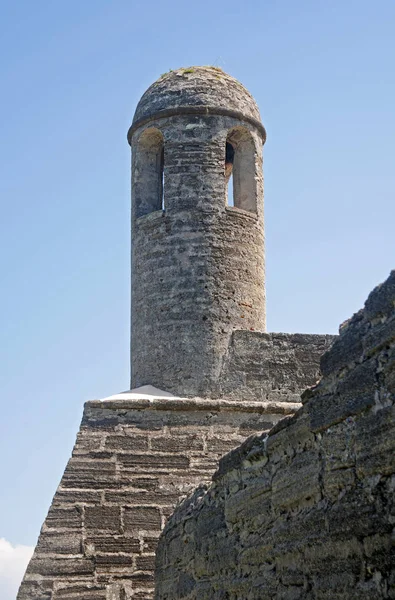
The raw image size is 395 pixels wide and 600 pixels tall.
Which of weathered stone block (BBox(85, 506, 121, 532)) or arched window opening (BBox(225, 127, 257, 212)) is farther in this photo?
arched window opening (BBox(225, 127, 257, 212))

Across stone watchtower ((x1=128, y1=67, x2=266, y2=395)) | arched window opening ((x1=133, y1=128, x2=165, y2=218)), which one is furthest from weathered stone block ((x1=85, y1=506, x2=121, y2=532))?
arched window opening ((x1=133, y1=128, x2=165, y2=218))

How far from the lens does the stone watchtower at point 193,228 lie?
9.83m

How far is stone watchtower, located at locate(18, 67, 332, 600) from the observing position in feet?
26.6

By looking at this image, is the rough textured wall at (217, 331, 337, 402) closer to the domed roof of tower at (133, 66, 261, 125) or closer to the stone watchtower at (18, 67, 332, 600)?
the stone watchtower at (18, 67, 332, 600)

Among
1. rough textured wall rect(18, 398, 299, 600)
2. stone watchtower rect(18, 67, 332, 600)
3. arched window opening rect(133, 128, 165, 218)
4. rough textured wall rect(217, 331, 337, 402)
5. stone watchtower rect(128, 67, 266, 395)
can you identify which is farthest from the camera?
arched window opening rect(133, 128, 165, 218)

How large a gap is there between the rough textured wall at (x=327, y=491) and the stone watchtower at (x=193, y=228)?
458 centimetres

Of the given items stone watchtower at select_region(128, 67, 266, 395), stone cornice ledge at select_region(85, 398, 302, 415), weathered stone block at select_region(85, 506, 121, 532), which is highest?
stone watchtower at select_region(128, 67, 266, 395)

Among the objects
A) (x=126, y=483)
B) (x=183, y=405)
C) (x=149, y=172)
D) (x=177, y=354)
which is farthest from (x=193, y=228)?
(x=126, y=483)

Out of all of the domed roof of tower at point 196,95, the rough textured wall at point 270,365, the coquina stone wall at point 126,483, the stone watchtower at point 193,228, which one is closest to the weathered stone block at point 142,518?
the coquina stone wall at point 126,483

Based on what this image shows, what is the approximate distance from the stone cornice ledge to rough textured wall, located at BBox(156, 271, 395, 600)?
3.68m

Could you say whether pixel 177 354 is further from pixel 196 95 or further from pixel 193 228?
pixel 196 95

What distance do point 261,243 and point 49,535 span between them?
13.4ft

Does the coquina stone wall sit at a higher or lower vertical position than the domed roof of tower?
lower

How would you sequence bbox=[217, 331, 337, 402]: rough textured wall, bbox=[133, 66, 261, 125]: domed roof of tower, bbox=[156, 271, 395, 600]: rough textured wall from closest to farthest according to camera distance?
1. bbox=[156, 271, 395, 600]: rough textured wall
2. bbox=[217, 331, 337, 402]: rough textured wall
3. bbox=[133, 66, 261, 125]: domed roof of tower
